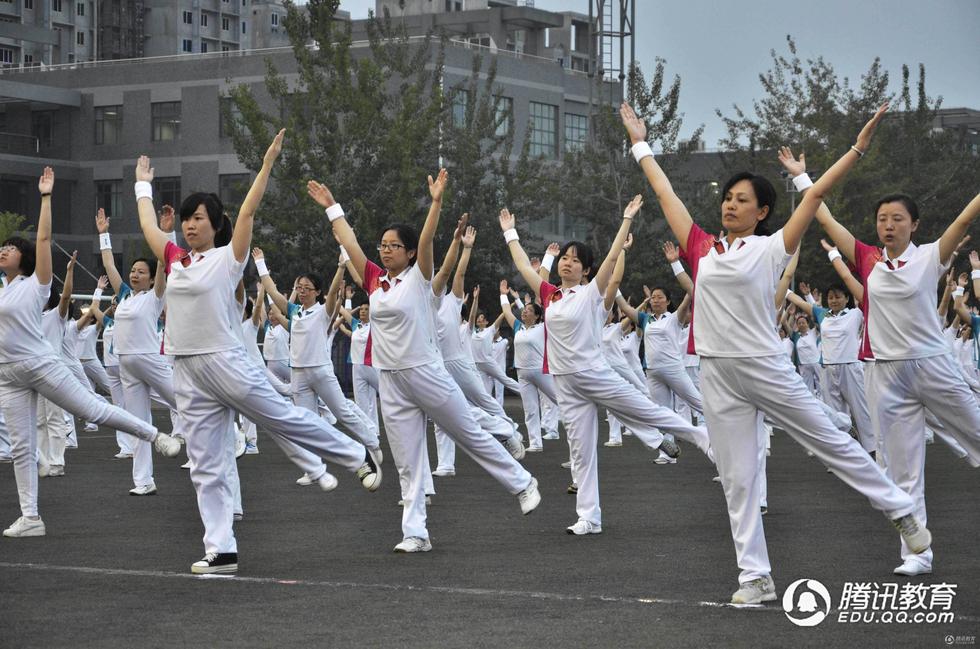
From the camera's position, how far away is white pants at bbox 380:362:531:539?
10.0m

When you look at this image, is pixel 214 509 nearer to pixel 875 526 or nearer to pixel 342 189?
pixel 875 526

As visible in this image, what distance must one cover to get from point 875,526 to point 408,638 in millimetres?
5307

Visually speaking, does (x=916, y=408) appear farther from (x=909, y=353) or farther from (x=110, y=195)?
(x=110, y=195)

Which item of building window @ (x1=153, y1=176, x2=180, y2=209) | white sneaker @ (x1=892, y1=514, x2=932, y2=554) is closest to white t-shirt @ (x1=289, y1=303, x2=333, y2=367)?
white sneaker @ (x1=892, y1=514, x2=932, y2=554)

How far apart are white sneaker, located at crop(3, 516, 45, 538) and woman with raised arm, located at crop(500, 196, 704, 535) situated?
3.87 m

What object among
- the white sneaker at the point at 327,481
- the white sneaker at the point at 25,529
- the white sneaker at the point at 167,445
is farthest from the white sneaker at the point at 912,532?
the white sneaker at the point at 25,529

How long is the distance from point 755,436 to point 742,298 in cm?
74

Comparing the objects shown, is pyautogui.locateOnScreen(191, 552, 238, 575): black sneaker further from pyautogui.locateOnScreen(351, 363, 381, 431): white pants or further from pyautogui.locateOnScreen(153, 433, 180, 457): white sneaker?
pyautogui.locateOnScreen(351, 363, 381, 431): white pants

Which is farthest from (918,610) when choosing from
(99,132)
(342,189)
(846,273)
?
(99,132)

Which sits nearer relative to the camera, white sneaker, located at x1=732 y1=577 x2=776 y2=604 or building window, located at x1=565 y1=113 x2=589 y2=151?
white sneaker, located at x1=732 y1=577 x2=776 y2=604

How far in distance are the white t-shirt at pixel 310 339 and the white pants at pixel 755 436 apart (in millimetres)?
10437

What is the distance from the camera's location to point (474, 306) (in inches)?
934

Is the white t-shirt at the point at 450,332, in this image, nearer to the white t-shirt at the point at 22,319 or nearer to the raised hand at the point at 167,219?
the white t-shirt at the point at 22,319

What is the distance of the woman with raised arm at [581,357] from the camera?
11.2 m
